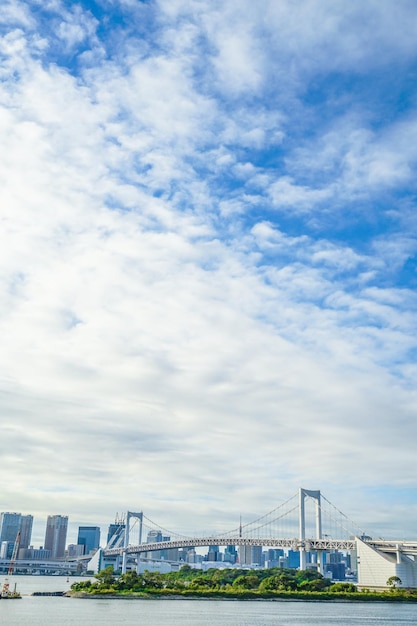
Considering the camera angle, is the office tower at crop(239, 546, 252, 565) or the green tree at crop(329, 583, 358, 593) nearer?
the green tree at crop(329, 583, 358, 593)

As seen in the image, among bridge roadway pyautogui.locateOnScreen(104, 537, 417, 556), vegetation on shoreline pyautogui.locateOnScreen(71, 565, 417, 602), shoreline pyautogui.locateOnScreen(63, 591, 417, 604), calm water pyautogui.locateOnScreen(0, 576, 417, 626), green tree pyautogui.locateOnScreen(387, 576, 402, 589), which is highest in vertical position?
bridge roadway pyautogui.locateOnScreen(104, 537, 417, 556)

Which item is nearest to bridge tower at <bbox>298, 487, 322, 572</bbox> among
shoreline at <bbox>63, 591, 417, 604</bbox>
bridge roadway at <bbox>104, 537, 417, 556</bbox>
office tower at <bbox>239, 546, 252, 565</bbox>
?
bridge roadway at <bbox>104, 537, 417, 556</bbox>

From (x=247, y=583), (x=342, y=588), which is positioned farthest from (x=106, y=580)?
(x=342, y=588)

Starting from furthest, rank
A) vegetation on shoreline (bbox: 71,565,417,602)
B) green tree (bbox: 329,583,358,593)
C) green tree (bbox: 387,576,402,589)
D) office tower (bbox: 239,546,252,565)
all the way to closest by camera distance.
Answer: office tower (bbox: 239,546,252,565) → green tree (bbox: 387,576,402,589) → green tree (bbox: 329,583,358,593) → vegetation on shoreline (bbox: 71,565,417,602)

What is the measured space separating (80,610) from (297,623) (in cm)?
1592

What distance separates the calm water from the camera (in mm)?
38125

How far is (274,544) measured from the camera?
278 ft

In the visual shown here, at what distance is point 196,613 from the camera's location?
4441 cm

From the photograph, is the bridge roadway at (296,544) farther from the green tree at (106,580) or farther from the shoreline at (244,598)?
the green tree at (106,580)

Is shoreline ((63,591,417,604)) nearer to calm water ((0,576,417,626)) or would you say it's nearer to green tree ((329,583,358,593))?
green tree ((329,583,358,593))

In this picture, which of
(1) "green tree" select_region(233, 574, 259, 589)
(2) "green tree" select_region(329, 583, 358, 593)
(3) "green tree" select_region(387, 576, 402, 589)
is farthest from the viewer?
(3) "green tree" select_region(387, 576, 402, 589)

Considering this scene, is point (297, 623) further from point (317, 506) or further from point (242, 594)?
point (317, 506)

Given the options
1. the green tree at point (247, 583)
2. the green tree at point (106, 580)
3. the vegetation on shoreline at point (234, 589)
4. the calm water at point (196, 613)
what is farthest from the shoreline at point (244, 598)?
the green tree at point (247, 583)

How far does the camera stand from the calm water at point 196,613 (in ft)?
125
